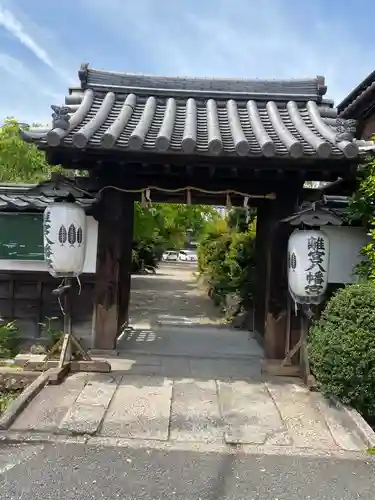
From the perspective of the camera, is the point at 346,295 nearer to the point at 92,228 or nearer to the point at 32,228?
the point at 92,228

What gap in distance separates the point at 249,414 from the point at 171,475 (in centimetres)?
159

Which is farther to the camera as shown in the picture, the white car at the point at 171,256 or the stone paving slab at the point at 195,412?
the white car at the point at 171,256

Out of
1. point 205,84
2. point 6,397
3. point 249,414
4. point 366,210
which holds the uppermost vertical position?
point 205,84

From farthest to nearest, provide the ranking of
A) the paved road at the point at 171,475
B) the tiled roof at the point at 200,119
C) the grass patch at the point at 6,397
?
the tiled roof at the point at 200,119 < the grass patch at the point at 6,397 < the paved road at the point at 171,475

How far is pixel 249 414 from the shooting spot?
16.7 ft

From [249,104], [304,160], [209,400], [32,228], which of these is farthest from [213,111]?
[209,400]

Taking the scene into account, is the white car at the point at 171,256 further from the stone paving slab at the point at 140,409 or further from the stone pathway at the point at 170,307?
the stone paving slab at the point at 140,409

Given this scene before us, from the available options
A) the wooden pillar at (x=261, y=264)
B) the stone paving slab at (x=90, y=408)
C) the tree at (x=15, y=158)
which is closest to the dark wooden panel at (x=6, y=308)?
the stone paving slab at (x=90, y=408)

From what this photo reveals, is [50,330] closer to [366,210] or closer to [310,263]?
[310,263]

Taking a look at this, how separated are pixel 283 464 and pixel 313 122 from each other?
571 centimetres

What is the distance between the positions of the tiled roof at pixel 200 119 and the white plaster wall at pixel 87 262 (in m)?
1.65

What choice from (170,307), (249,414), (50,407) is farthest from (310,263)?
(170,307)

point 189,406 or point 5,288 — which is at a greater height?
point 5,288

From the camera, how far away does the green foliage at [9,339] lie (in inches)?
286
